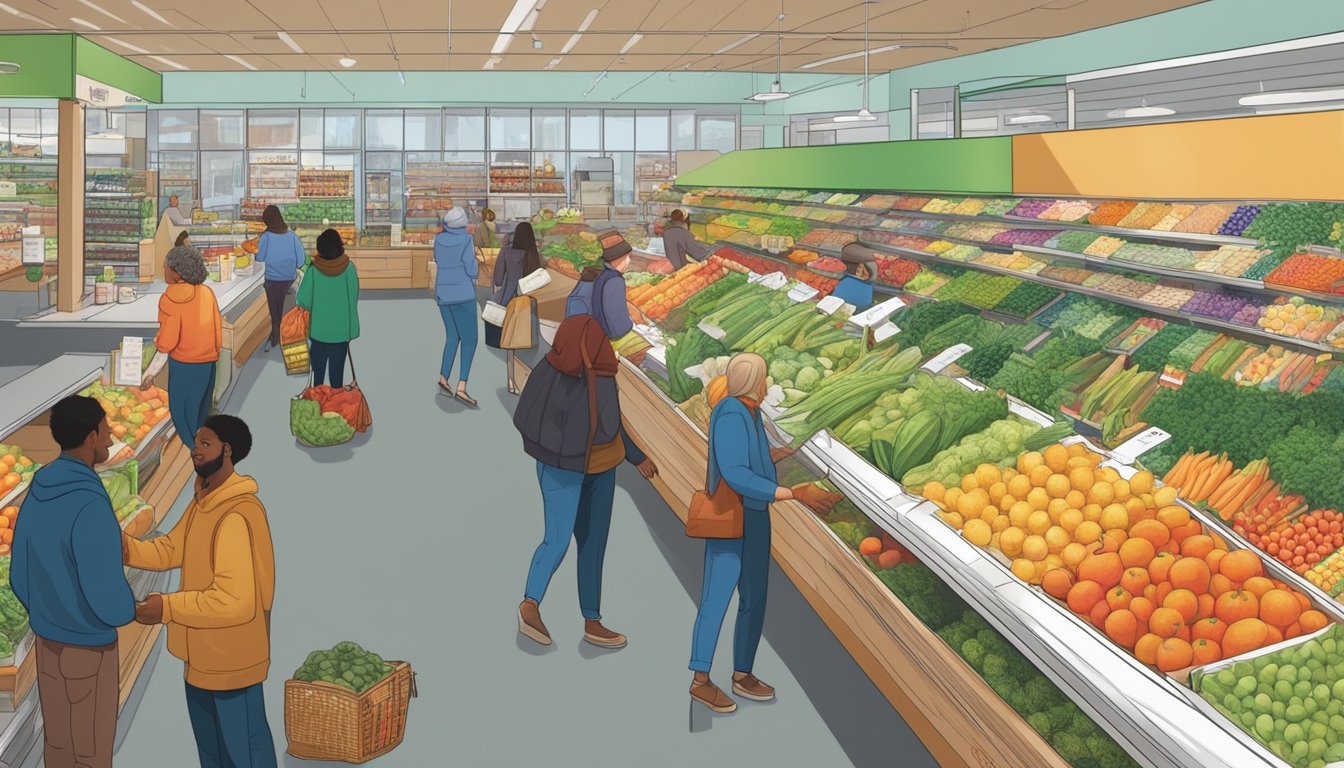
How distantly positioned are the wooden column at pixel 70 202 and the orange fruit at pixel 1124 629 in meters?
9.56

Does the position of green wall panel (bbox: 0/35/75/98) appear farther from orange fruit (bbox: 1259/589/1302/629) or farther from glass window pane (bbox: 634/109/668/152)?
glass window pane (bbox: 634/109/668/152)

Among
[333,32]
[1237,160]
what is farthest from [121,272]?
[1237,160]

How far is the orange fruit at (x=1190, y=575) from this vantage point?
315 centimetres

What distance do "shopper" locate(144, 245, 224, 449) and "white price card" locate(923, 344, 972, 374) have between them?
395 centimetres

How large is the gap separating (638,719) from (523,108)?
19.1 meters

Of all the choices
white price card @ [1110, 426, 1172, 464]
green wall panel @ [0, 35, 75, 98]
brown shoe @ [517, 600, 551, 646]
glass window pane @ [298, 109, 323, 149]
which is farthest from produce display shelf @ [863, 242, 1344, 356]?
glass window pane @ [298, 109, 323, 149]

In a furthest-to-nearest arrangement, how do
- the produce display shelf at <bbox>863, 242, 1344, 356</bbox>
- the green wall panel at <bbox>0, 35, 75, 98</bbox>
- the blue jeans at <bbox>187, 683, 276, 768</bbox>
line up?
the green wall panel at <bbox>0, 35, 75, 98</bbox> < the produce display shelf at <bbox>863, 242, 1344, 356</bbox> < the blue jeans at <bbox>187, 683, 276, 768</bbox>

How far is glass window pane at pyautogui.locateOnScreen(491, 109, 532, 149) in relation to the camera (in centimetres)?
2203

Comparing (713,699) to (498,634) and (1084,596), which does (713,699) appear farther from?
(1084,596)

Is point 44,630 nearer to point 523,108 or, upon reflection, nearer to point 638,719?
point 638,719

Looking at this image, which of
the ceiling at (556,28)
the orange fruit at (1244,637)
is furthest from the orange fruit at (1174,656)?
the ceiling at (556,28)

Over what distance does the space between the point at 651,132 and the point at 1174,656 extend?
2073 cm

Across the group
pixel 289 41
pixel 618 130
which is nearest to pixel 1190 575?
pixel 289 41

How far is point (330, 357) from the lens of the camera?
831cm
